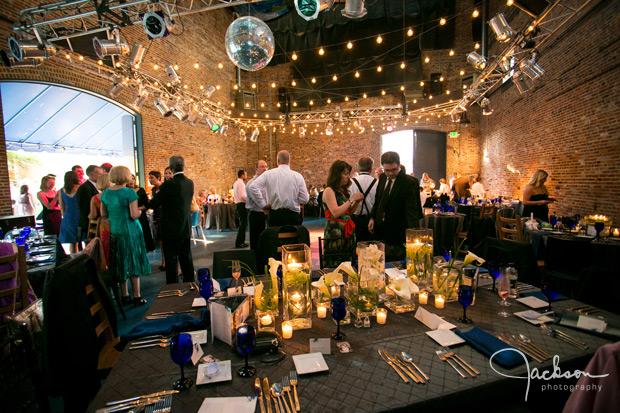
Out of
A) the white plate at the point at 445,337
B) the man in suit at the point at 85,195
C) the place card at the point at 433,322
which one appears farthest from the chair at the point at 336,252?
the man in suit at the point at 85,195

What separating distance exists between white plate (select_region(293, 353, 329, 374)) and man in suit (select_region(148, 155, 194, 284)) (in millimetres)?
2843

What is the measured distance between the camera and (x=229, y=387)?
1.00m

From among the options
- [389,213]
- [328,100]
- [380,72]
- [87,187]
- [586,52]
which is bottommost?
[389,213]

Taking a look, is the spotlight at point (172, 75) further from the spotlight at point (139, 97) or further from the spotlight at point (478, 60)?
the spotlight at point (478, 60)

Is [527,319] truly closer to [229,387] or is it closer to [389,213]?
[229,387]

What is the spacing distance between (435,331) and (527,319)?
1.61 feet

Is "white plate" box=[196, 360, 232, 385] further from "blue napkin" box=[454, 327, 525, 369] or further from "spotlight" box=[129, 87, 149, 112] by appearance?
"spotlight" box=[129, 87, 149, 112]

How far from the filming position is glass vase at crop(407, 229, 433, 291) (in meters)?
1.77

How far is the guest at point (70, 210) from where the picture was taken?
4.37 meters

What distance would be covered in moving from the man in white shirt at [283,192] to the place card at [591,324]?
9.80 feet

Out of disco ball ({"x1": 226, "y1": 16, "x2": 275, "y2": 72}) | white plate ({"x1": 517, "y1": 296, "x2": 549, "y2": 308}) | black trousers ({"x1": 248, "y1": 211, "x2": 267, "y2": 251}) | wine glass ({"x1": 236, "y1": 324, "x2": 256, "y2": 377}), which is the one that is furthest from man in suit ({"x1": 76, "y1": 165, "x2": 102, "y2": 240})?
white plate ({"x1": 517, "y1": 296, "x2": 549, "y2": 308})

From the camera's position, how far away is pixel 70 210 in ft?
14.5

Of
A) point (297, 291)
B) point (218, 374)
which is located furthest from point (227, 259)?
point (218, 374)

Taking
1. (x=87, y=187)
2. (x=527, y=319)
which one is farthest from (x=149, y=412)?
(x=87, y=187)
